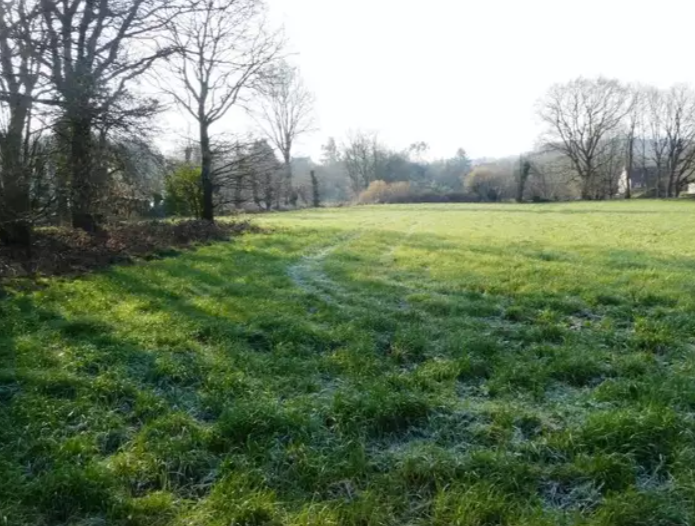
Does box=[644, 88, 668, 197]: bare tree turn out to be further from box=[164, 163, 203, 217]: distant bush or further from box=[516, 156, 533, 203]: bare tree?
box=[164, 163, 203, 217]: distant bush

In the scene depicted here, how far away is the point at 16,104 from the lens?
30.2 ft

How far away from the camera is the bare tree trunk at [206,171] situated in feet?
70.4

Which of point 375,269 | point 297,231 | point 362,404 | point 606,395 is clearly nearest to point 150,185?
point 297,231

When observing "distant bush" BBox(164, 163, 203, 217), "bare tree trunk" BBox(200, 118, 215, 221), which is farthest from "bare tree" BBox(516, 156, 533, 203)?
"bare tree trunk" BBox(200, 118, 215, 221)

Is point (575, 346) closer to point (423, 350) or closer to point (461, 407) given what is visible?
point (423, 350)

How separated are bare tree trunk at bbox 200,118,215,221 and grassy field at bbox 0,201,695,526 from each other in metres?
13.3

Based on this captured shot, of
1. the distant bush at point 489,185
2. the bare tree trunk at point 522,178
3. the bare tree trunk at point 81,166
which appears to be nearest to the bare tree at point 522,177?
the bare tree trunk at point 522,178

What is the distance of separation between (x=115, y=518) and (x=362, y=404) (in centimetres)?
209

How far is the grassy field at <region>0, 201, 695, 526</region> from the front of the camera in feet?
10.2

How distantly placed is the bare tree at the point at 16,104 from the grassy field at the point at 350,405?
2086mm

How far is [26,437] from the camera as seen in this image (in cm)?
384

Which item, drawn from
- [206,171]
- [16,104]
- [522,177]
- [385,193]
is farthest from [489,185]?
[16,104]

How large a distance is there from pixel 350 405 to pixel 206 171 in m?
19.3

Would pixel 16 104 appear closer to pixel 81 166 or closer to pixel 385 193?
pixel 81 166
